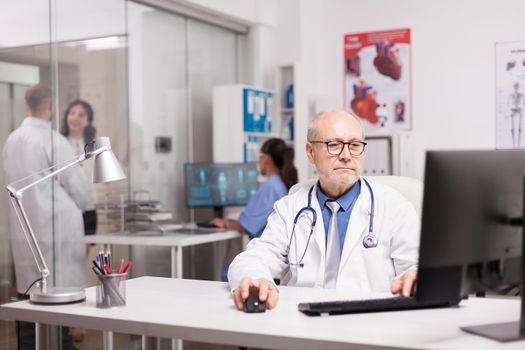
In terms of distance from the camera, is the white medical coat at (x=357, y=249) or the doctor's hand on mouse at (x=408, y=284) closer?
the doctor's hand on mouse at (x=408, y=284)

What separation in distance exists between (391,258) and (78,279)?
2490mm

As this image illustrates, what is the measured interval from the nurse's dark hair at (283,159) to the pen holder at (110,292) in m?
2.71

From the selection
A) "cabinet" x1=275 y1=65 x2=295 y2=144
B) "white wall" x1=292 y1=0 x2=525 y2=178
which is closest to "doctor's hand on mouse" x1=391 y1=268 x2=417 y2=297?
"white wall" x1=292 y1=0 x2=525 y2=178

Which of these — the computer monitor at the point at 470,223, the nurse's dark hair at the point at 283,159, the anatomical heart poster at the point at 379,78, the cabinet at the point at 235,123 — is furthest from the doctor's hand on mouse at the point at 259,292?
the anatomical heart poster at the point at 379,78

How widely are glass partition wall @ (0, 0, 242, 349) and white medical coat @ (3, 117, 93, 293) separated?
0.06ft

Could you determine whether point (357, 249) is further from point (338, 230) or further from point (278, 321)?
point (278, 321)

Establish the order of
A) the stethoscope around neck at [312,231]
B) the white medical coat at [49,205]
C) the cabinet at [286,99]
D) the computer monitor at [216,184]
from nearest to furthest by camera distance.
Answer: the stethoscope around neck at [312,231] → the white medical coat at [49,205] → the computer monitor at [216,184] → the cabinet at [286,99]

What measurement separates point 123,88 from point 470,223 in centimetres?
363

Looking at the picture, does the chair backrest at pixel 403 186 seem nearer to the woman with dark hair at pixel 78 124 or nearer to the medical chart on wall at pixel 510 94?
the woman with dark hair at pixel 78 124

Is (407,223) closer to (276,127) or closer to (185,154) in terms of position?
(185,154)

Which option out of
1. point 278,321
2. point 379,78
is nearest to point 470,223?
point 278,321

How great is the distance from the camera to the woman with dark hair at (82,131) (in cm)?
429

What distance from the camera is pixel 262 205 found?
4.57m

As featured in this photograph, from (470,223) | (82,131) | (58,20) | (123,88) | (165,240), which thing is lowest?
(165,240)
